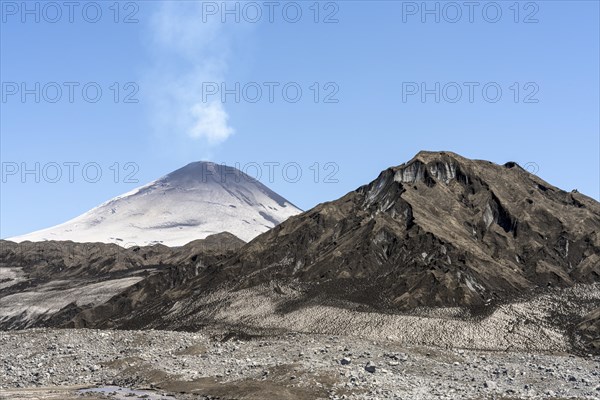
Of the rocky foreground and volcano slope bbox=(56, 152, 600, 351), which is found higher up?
volcano slope bbox=(56, 152, 600, 351)

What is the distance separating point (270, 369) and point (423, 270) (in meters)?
49.0

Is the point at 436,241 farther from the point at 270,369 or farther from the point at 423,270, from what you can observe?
the point at 270,369

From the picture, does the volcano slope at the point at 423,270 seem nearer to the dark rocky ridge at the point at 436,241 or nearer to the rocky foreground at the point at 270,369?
the dark rocky ridge at the point at 436,241

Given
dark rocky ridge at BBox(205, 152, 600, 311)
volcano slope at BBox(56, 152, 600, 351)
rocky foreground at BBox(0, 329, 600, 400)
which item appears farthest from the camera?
dark rocky ridge at BBox(205, 152, 600, 311)

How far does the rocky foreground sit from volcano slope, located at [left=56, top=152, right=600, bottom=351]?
10.7 m

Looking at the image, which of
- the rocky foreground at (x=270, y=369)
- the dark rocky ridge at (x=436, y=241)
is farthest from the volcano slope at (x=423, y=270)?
the rocky foreground at (x=270, y=369)

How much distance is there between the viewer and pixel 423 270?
386 ft

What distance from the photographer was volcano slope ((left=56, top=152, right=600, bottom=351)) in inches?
4055

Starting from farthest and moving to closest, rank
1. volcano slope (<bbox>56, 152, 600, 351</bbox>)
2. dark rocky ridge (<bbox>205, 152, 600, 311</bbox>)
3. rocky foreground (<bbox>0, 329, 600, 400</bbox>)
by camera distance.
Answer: dark rocky ridge (<bbox>205, 152, 600, 311</bbox>) < volcano slope (<bbox>56, 152, 600, 351</bbox>) < rocky foreground (<bbox>0, 329, 600, 400</bbox>)

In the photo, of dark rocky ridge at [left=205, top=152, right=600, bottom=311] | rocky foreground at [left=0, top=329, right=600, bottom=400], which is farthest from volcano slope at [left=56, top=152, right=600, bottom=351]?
rocky foreground at [left=0, top=329, right=600, bottom=400]

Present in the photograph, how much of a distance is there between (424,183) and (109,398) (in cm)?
9357

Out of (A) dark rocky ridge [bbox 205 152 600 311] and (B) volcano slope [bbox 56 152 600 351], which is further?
(A) dark rocky ridge [bbox 205 152 600 311]

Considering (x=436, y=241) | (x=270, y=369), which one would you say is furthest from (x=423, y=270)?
(x=270, y=369)

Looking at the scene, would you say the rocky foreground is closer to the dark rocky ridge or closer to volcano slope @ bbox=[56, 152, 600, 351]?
volcano slope @ bbox=[56, 152, 600, 351]
